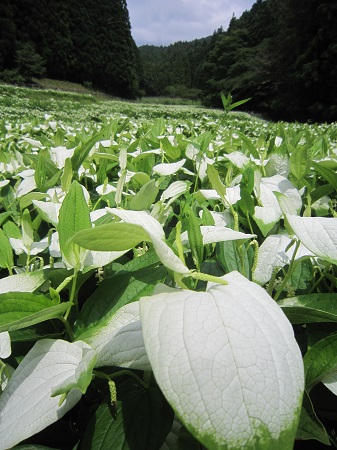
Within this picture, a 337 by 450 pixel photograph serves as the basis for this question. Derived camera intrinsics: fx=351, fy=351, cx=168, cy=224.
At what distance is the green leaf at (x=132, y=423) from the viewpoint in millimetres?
378

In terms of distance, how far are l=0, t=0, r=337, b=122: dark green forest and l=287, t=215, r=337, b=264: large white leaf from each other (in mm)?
19465

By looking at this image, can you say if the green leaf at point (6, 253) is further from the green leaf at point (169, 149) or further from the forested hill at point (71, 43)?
the forested hill at point (71, 43)

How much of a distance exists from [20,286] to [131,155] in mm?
771

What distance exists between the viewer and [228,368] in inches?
10.7

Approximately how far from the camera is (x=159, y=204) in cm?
64

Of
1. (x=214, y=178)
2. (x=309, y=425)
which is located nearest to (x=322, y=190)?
(x=214, y=178)

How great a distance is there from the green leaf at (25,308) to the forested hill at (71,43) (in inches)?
1149

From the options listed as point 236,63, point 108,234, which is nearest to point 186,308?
point 108,234

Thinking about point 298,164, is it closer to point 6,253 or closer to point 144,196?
point 144,196

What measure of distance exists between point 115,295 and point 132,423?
161 mm

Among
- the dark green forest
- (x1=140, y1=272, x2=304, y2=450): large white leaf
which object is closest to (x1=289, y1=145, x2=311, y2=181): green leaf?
(x1=140, y1=272, x2=304, y2=450): large white leaf

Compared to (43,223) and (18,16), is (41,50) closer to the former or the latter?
(18,16)

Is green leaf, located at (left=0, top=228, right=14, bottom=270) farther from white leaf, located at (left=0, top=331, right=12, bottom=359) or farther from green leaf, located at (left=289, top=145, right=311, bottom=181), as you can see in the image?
green leaf, located at (left=289, top=145, right=311, bottom=181)

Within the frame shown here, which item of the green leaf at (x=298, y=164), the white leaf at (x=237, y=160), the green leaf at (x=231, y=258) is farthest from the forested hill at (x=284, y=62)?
the green leaf at (x=231, y=258)
